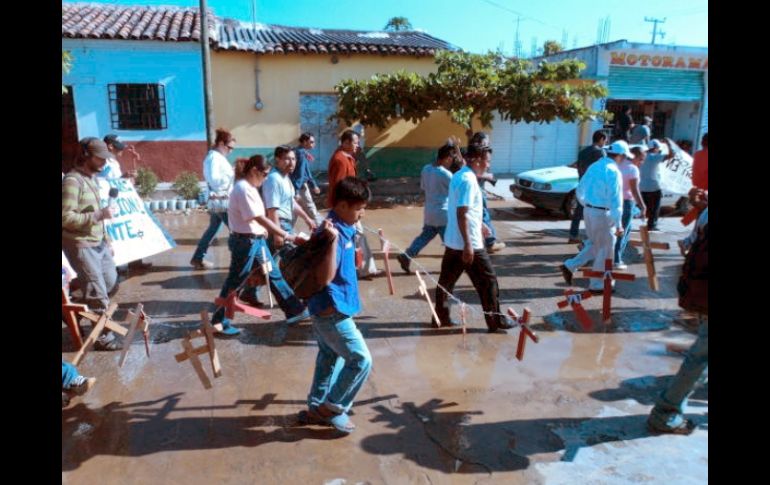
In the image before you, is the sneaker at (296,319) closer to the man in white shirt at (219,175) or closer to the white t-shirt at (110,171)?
the man in white shirt at (219,175)

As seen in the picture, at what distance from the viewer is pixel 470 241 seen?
464 cm

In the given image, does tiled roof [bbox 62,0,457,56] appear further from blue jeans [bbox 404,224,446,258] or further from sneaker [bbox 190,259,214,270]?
blue jeans [bbox 404,224,446,258]

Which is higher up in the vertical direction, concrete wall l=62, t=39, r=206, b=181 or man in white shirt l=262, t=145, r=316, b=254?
concrete wall l=62, t=39, r=206, b=181

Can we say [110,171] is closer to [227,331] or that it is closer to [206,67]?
[227,331]

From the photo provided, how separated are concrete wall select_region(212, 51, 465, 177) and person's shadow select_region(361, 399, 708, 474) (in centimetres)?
1191

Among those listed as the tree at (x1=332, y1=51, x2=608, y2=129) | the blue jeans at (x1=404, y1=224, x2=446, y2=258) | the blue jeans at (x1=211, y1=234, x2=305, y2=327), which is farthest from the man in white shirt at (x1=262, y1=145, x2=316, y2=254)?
the tree at (x1=332, y1=51, x2=608, y2=129)

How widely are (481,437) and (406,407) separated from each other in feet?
1.92

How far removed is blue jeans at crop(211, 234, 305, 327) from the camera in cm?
480

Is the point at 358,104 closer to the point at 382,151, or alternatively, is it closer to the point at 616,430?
the point at 382,151

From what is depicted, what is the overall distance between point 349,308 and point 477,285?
2.04 metres

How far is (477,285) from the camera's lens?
16.3 ft

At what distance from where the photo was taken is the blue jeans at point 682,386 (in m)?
3.25
